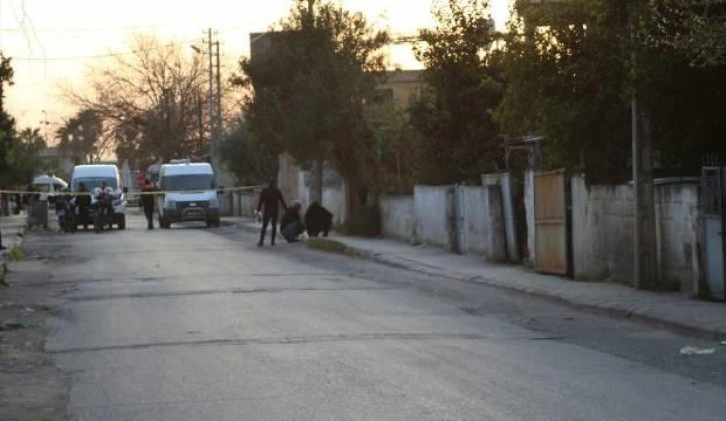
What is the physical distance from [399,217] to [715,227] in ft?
60.3

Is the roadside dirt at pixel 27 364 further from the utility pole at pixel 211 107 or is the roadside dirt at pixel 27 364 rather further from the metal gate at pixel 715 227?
the utility pole at pixel 211 107

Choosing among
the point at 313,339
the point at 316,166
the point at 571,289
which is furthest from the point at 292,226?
the point at 313,339

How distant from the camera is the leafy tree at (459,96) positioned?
30.5m

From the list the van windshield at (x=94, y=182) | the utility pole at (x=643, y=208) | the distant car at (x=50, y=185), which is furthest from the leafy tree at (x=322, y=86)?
the distant car at (x=50, y=185)

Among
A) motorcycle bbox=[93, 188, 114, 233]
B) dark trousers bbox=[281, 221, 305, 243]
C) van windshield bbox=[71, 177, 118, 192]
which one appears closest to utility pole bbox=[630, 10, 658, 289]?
dark trousers bbox=[281, 221, 305, 243]

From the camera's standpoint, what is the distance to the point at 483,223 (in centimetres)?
2570

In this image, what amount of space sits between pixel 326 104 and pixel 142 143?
49073mm

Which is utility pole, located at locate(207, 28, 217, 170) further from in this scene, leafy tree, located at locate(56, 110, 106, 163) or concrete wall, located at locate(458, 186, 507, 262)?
concrete wall, located at locate(458, 186, 507, 262)

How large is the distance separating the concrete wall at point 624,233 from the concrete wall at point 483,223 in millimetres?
3833

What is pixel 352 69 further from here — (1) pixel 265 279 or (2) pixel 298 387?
(2) pixel 298 387

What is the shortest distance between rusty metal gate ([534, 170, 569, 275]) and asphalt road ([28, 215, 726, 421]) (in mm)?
1848

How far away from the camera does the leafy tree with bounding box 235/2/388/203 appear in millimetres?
37156

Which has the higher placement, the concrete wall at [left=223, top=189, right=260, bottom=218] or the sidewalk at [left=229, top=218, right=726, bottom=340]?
the concrete wall at [left=223, top=189, right=260, bottom=218]

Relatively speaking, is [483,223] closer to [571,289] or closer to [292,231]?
[571,289]
